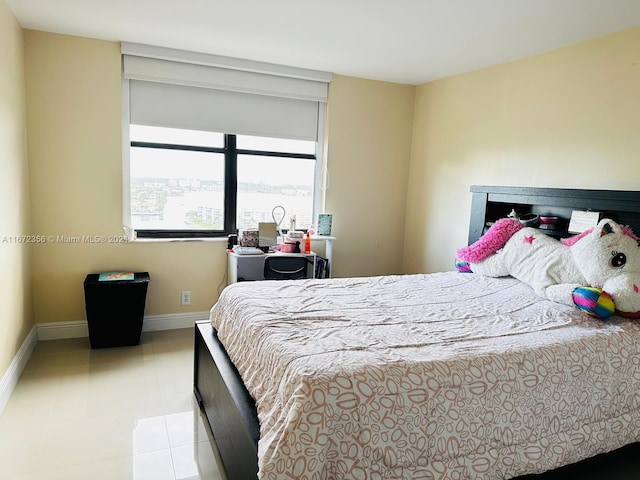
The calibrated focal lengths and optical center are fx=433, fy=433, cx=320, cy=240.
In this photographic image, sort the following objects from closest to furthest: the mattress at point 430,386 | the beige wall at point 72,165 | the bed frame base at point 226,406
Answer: the mattress at point 430,386, the bed frame base at point 226,406, the beige wall at point 72,165

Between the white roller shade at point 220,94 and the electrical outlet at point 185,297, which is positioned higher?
the white roller shade at point 220,94

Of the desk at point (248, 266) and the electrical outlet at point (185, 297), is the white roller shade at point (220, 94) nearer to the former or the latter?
the desk at point (248, 266)

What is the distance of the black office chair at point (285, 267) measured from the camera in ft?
12.1

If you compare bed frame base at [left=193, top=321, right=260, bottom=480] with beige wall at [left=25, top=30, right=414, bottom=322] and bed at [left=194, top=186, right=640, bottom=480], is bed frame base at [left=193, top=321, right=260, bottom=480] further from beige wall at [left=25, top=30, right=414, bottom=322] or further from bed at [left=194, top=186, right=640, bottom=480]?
beige wall at [left=25, top=30, right=414, bottom=322]

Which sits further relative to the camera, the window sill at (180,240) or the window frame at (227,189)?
the window frame at (227,189)

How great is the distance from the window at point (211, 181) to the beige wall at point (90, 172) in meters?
0.18

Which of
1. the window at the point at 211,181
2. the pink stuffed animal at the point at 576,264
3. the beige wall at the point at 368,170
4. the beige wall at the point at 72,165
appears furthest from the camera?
the beige wall at the point at 368,170

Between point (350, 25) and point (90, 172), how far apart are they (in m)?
2.30

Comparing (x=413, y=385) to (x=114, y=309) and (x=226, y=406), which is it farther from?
(x=114, y=309)

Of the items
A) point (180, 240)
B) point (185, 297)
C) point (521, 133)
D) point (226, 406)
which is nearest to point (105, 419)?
point (226, 406)

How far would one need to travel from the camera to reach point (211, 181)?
12.9ft

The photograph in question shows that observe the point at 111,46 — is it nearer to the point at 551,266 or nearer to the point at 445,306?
the point at 445,306

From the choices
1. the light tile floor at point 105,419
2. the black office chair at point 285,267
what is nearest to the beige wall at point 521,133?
the black office chair at point 285,267

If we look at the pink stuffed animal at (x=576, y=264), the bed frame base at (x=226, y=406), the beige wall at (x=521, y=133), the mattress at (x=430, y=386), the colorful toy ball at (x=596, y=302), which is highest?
the beige wall at (x=521, y=133)
